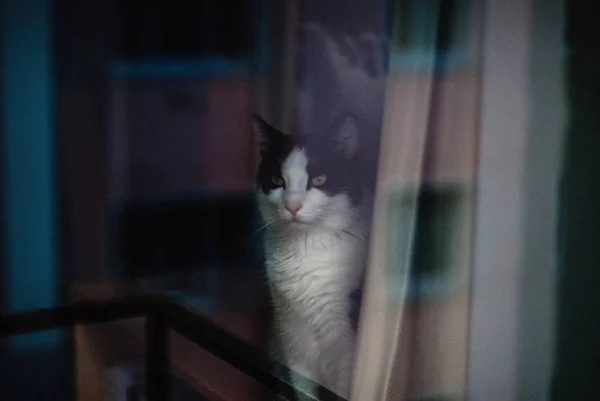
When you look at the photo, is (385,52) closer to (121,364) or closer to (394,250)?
(394,250)

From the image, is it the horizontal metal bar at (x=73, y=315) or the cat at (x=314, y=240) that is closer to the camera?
the horizontal metal bar at (x=73, y=315)

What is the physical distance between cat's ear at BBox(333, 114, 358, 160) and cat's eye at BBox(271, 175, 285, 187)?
6 centimetres

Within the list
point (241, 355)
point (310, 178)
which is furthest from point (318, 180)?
point (241, 355)

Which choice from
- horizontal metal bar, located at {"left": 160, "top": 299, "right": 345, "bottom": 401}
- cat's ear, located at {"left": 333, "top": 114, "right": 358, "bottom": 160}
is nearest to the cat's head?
cat's ear, located at {"left": 333, "top": 114, "right": 358, "bottom": 160}

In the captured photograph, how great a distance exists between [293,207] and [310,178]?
→ 0.03m

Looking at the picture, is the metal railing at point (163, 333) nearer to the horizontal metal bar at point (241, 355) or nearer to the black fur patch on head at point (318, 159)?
the horizontal metal bar at point (241, 355)

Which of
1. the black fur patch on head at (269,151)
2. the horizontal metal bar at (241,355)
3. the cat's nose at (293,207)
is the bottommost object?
the horizontal metal bar at (241,355)

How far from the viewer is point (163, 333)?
0.76 metres

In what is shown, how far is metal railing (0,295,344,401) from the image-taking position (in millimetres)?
683

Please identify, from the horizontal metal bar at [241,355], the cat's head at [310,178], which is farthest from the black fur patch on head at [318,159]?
the horizontal metal bar at [241,355]

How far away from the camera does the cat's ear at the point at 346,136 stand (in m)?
0.78

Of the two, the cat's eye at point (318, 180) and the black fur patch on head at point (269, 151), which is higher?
the black fur patch on head at point (269, 151)

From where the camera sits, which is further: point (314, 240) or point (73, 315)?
point (314, 240)

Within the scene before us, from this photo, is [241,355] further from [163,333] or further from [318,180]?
[318,180]
